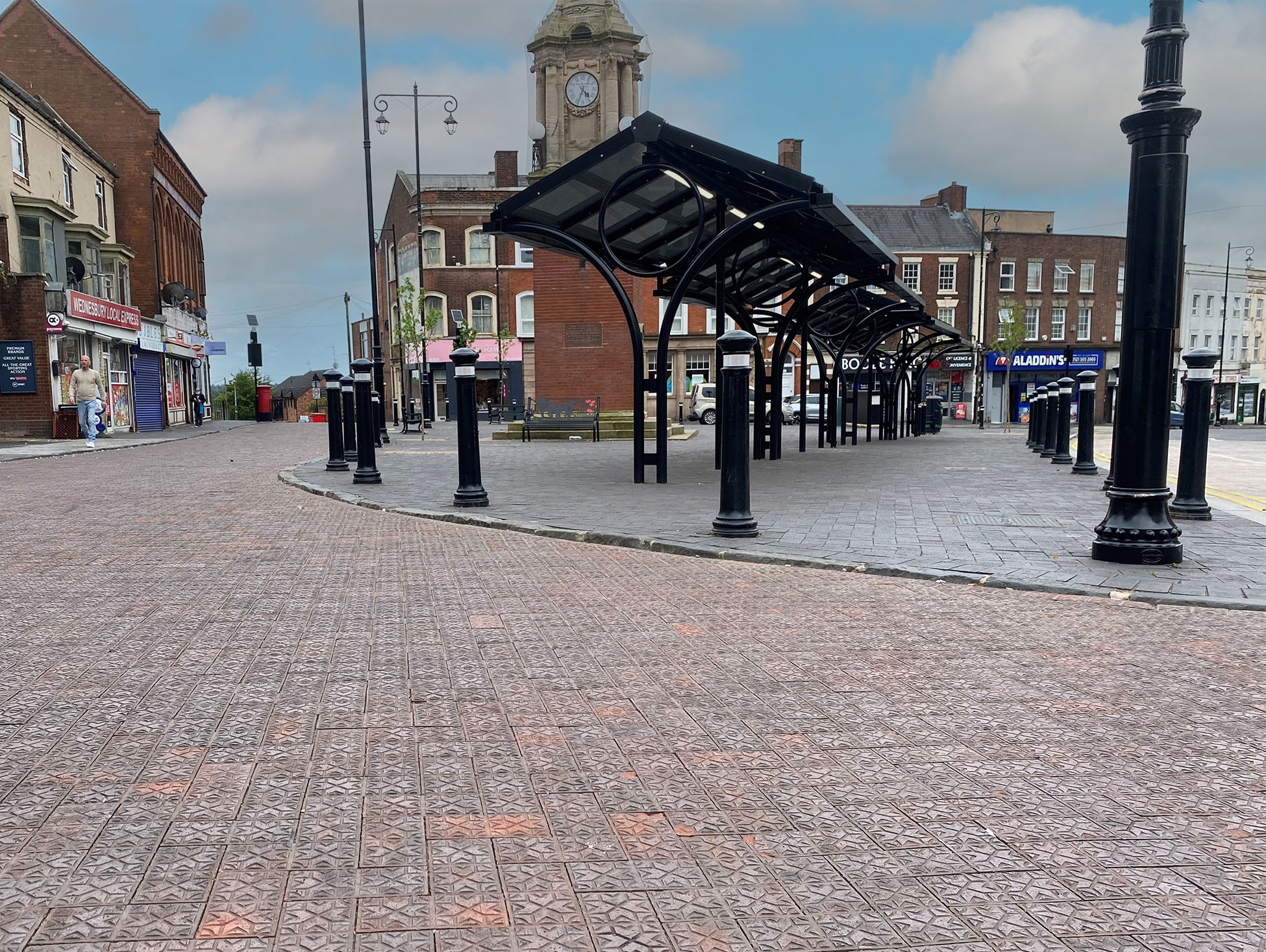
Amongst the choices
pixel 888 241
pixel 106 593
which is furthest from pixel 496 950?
pixel 888 241

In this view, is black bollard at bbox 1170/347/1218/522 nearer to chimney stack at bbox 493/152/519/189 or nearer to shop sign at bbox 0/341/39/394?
shop sign at bbox 0/341/39/394

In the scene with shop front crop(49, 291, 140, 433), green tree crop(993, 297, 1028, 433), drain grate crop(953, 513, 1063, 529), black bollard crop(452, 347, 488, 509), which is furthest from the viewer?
green tree crop(993, 297, 1028, 433)

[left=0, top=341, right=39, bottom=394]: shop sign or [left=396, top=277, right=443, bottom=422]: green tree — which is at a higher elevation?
[left=396, top=277, right=443, bottom=422]: green tree

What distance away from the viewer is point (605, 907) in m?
2.25

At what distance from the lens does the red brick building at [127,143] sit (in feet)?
112

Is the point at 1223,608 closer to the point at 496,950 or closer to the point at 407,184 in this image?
the point at 496,950

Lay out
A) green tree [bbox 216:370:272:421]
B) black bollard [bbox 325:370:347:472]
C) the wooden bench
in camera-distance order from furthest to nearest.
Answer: green tree [bbox 216:370:272:421] → the wooden bench → black bollard [bbox 325:370:347:472]

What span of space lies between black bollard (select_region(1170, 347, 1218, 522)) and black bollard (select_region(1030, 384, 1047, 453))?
11.5 m

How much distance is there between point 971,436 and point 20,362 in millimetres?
25947

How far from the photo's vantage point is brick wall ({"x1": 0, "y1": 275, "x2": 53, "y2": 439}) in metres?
24.0

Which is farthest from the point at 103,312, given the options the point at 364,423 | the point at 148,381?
the point at 364,423

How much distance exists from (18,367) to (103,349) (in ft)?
17.9

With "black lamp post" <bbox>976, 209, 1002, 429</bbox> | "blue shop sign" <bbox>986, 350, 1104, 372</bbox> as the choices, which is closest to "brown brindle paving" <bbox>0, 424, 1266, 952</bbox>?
"black lamp post" <bbox>976, 209, 1002, 429</bbox>

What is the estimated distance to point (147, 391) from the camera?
3347cm
